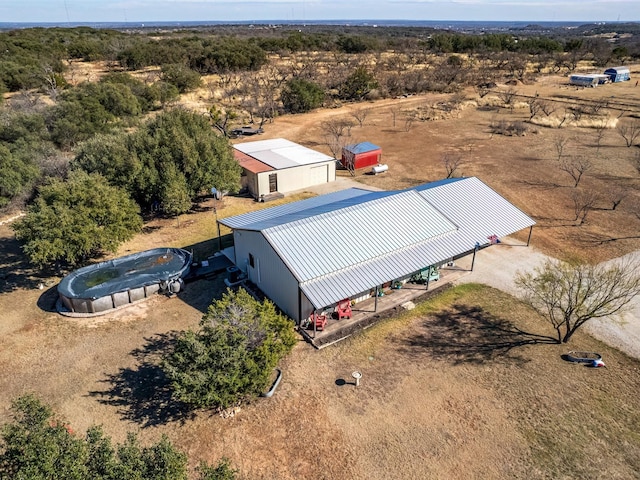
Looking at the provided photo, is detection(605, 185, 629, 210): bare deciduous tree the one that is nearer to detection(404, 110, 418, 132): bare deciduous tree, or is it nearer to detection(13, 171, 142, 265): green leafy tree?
detection(404, 110, 418, 132): bare deciduous tree

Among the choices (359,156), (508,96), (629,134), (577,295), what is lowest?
(629,134)

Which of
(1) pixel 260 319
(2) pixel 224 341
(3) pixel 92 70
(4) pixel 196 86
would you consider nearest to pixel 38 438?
(2) pixel 224 341

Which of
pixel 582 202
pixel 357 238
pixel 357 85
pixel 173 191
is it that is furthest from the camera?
pixel 357 85

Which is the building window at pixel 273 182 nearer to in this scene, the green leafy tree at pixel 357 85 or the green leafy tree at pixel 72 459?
the green leafy tree at pixel 72 459

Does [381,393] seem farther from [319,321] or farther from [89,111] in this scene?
[89,111]

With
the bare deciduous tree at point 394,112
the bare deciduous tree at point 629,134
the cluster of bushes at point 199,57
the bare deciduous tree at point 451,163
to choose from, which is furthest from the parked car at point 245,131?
the bare deciduous tree at point 629,134

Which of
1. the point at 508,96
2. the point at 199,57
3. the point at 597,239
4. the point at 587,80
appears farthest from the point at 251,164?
the point at 587,80
